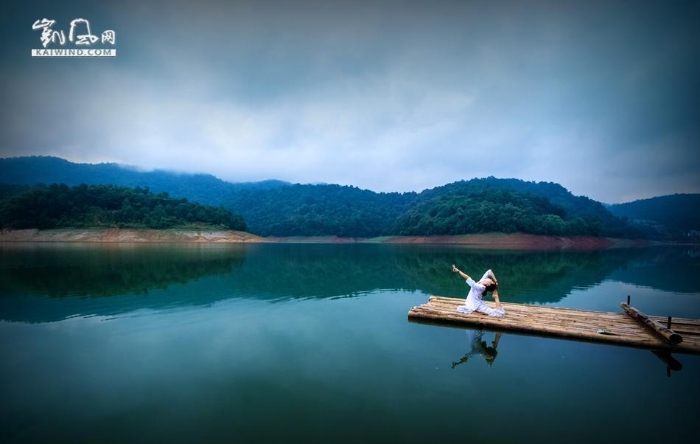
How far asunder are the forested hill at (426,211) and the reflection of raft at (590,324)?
3381 inches

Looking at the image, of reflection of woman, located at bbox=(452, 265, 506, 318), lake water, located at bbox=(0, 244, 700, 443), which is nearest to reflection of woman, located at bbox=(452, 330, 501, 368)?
lake water, located at bbox=(0, 244, 700, 443)

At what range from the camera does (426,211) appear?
120 meters

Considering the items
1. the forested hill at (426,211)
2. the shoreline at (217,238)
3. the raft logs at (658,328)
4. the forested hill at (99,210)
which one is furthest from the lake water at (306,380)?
the forested hill at (426,211)

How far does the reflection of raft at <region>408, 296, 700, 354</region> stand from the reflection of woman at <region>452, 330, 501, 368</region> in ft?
1.95

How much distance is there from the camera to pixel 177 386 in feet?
20.9

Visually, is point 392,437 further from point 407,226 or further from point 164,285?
point 407,226

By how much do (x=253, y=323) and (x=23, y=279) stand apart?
A: 16762 mm

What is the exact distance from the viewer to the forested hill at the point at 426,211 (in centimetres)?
9306

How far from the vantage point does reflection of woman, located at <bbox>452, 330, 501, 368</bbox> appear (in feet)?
26.0

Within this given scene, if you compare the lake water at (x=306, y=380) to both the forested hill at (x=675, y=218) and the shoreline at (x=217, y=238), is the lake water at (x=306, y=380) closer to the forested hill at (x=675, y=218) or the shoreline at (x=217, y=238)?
the shoreline at (x=217, y=238)

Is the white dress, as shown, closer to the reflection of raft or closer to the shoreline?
the reflection of raft

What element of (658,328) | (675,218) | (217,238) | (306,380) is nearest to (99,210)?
(217,238)

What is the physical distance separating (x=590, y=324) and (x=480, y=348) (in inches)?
163

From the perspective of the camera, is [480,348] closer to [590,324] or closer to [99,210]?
[590,324]
